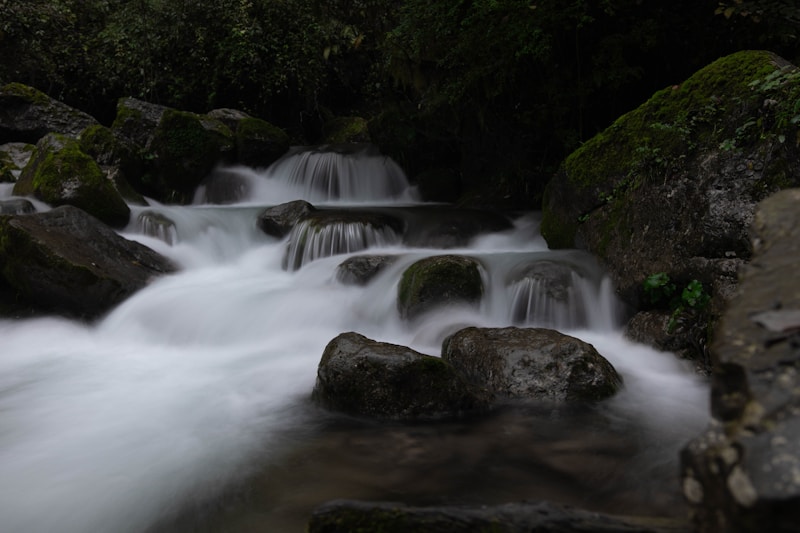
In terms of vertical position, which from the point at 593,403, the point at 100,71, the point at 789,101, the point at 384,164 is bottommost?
the point at 593,403

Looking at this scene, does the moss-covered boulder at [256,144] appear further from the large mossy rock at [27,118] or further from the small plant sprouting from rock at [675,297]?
the small plant sprouting from rock at [675,297]

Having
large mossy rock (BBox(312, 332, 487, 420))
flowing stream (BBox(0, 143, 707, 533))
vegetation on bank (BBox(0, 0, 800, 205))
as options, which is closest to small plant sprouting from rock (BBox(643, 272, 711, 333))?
flowing stream (BBox(0, 143, 707, 533))

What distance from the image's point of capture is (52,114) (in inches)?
520

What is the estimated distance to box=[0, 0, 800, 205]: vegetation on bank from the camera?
25.2 ft

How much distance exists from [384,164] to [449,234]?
4.69m

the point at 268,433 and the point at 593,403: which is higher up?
the point at 593,403

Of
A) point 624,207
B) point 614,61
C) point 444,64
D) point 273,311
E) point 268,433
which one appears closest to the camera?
point 268,433

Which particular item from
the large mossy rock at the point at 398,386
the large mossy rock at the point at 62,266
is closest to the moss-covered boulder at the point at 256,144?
the large mossy rock at the point at 62,266

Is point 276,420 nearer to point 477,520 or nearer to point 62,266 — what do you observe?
point 477,520

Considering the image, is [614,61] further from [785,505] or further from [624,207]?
[785,505]

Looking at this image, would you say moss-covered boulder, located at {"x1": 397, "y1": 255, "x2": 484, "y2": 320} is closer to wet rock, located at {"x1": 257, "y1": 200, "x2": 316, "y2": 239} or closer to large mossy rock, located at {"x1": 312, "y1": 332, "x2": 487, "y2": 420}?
large mossy rock, located at {"x1": 312, "y1": 332, "x2": 487, "y2": 420}

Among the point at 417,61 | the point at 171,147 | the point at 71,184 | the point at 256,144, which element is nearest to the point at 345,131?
the point at 256,144

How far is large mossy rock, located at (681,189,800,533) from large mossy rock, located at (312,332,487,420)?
2.50 meters

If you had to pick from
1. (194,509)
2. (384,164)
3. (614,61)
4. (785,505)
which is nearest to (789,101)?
(614,61)
